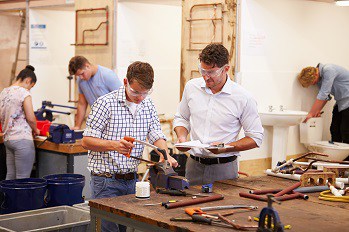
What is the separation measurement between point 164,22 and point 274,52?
201 centimetres

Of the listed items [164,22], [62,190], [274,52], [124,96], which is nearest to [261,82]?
[274,52]

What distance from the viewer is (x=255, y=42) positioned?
750 centimetres

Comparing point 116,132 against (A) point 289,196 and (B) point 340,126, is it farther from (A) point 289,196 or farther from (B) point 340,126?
(B) point 340,126

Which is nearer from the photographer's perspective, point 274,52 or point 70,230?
point 70,230

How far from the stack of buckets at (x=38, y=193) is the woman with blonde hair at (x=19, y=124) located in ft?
4.62

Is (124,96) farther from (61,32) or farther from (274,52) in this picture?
(61,32)

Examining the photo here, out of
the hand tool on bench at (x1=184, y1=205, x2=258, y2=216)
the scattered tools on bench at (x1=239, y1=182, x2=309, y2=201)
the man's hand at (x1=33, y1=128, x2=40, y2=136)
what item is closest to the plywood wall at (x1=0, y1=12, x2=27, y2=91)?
the man's hand at (x1=33, y1=128, x2=40, y2=136)

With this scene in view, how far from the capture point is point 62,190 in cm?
544

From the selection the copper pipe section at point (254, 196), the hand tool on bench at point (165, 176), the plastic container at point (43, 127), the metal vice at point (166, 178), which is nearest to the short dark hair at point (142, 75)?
the hand tool on bench at point (165, 176)

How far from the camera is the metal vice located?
3.88 meters

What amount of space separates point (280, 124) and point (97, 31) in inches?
121

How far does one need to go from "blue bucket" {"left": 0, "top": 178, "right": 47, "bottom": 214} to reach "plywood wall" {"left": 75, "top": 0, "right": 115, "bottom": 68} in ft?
11.7

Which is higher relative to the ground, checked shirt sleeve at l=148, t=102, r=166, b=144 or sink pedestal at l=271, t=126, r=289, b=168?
checked shirt sleeve at l=148, t=102, r=166, b=144

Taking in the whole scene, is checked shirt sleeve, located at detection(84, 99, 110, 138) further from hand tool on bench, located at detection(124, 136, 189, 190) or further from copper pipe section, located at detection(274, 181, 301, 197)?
copper pipe section, located at detection(274, 181, 301, 197)
